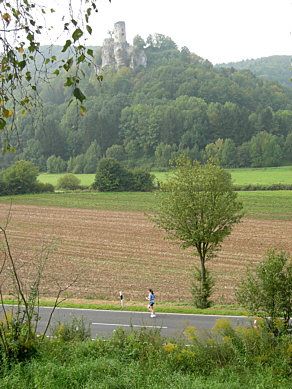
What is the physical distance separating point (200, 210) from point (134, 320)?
5.34 metres

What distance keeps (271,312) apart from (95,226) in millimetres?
32392

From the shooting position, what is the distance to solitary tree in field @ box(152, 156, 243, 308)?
17.5m

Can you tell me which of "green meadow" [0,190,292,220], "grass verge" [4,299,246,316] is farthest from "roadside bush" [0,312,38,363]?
"green meadow" [0,190,292,220]

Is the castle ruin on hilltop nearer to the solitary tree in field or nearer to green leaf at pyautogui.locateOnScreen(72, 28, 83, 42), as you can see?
the solitary tree in field

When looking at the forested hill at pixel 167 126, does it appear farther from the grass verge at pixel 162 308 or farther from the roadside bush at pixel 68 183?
the grass verge at pixel 162 308

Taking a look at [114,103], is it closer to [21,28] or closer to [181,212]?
[181,212]

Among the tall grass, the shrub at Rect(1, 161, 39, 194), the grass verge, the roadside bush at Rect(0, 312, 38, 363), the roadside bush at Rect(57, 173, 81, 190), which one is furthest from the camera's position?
the roadside bush at Rect(57, 173, 81, 190)

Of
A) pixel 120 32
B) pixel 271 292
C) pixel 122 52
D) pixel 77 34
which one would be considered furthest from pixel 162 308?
pixel 120 32

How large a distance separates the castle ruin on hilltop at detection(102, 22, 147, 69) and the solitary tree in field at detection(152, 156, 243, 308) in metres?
Answer: 152

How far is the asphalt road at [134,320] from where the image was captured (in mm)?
14508

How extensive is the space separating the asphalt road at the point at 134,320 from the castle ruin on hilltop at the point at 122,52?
155486mm

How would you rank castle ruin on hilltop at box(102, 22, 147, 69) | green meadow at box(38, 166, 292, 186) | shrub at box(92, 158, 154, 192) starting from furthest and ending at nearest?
1. castle ruin on hilltop at box(102, 22, 147, 69)
2. shrub at box(92, 158, 154, 192)
3. green meadow at box(38, 166, 292, 186)

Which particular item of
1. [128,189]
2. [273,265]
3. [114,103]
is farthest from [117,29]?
[273,265]

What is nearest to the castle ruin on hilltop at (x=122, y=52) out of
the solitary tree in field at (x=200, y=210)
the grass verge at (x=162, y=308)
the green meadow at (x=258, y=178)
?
the green meadow at (x=258, y=178)
